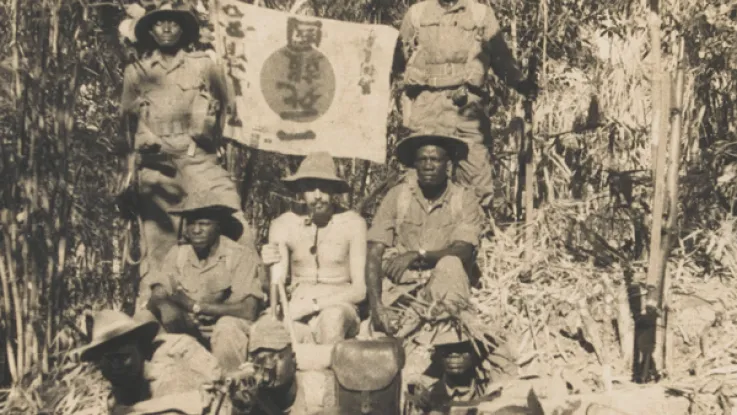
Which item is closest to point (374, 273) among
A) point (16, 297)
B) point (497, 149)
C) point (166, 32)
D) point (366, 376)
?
point (366, 376)

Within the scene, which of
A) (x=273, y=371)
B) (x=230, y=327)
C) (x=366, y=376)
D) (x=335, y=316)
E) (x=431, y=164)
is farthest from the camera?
(x=431, y=164)

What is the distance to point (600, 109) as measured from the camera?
34.5 feet

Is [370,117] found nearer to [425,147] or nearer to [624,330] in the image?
[425,147]

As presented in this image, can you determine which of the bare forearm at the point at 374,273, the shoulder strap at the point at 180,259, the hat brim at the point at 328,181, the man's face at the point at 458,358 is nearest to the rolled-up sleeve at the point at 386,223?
the bare forearm at the point at 374,273

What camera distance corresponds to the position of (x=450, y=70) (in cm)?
902

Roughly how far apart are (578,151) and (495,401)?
15.3 feet

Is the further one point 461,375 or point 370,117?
point 370,117

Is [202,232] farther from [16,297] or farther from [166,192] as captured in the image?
[16,297]

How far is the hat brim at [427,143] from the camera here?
330 inches

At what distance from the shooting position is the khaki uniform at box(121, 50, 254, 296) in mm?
8320

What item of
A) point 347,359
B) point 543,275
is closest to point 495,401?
point 347,359

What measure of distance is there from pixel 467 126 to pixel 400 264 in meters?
1.40

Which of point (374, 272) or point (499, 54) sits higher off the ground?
point (499, 54)

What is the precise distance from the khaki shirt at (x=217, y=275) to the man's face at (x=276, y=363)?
3.18 ft
